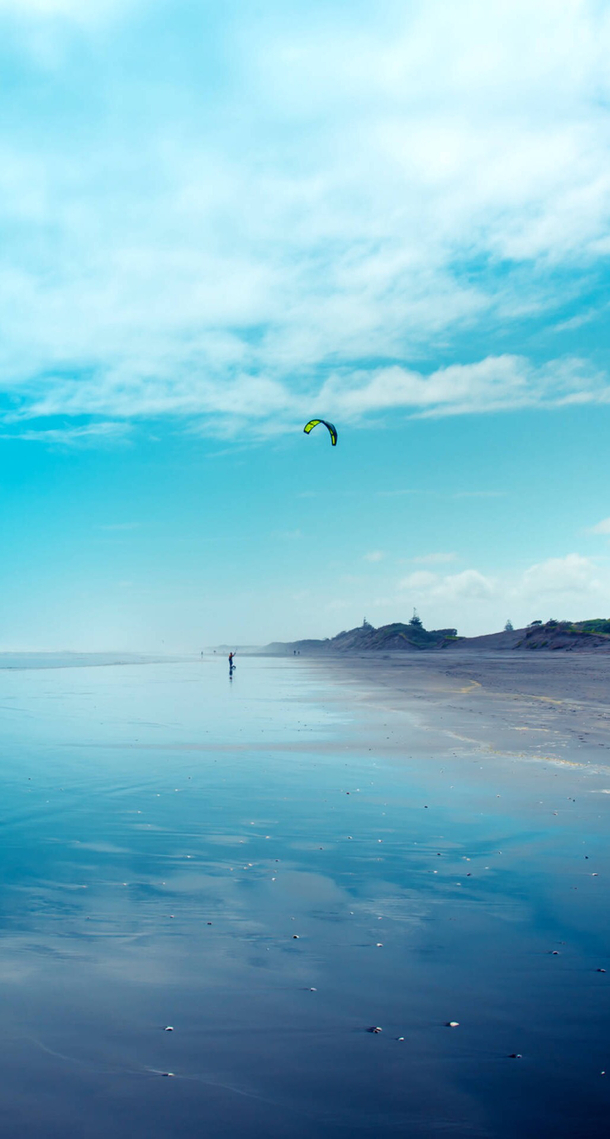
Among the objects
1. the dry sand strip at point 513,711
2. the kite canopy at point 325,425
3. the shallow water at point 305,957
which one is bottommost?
the dry sand strip at point 513,711

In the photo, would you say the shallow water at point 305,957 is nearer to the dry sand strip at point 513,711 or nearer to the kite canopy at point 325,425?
the dry sand strip at point 513,711

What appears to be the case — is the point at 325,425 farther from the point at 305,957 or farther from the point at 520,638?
the point at 520,638

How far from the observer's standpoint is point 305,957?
20.9ft

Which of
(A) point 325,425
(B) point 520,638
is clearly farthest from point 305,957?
(B) point 520,638

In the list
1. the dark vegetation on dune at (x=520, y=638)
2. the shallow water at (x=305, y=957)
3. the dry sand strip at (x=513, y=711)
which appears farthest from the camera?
the dark vegetation on dune at (x=520, y=638)

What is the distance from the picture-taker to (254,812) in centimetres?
1155

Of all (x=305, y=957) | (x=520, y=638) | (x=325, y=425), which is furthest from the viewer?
(x=520, y=638)

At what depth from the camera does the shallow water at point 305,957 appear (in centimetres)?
440

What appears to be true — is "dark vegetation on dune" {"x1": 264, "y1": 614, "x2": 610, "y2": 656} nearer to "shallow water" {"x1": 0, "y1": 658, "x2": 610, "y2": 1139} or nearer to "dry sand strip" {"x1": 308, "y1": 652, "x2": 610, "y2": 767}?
"dry sand strip" {"x1": 308, "y1": 652, "x2": 610, "y2": 767}

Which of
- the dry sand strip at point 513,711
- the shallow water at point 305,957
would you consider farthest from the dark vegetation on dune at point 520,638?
the shallow water at point 305,957

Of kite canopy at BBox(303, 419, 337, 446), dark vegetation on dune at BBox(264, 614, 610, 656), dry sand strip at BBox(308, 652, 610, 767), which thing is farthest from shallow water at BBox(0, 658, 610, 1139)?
dark vegetation on dune at BBox(264, 614, 610, 656)

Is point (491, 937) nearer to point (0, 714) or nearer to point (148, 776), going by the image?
point (148, 776)

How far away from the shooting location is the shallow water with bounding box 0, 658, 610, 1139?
14.4 ft

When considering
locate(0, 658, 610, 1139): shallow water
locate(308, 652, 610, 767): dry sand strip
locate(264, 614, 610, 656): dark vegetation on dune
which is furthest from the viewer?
locate(264, 614, 610, 656): dark vegetation on dune
